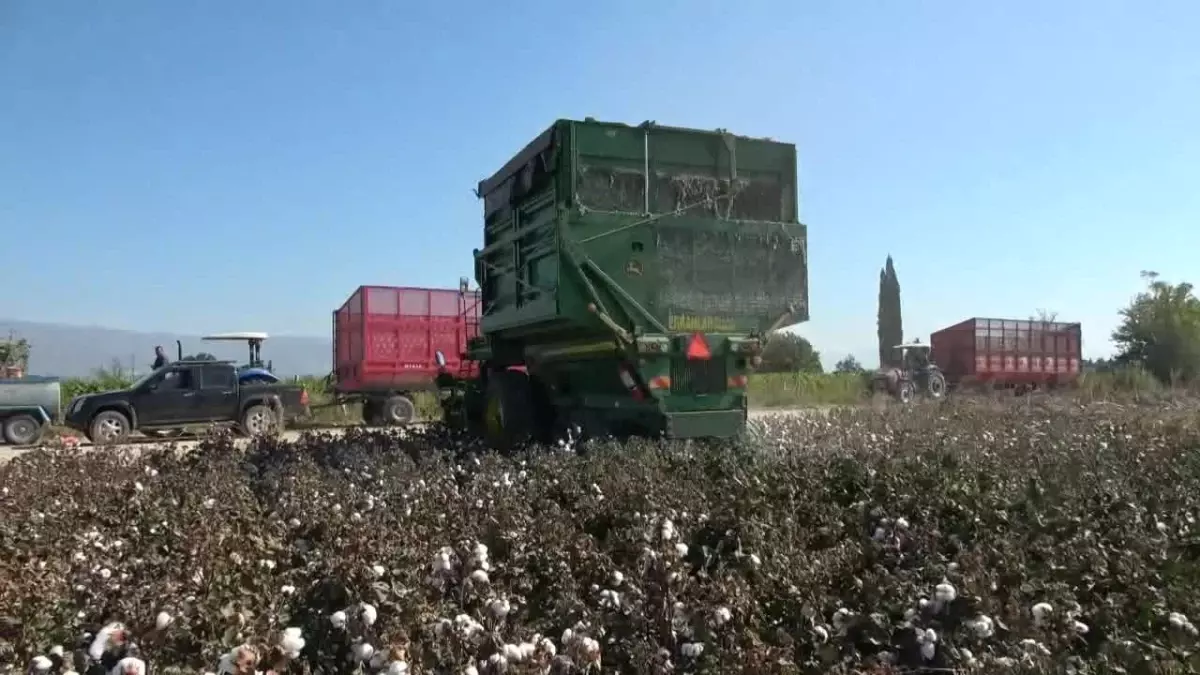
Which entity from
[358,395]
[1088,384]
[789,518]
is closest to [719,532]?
[789,518]

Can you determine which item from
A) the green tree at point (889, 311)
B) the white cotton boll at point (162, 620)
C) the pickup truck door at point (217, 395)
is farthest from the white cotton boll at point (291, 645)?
the green tree at point (889, 311)

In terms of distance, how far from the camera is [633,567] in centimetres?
376

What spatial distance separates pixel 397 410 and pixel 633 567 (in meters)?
16.4

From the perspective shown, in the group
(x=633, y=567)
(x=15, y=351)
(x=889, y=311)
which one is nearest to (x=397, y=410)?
(x=633, y=567)

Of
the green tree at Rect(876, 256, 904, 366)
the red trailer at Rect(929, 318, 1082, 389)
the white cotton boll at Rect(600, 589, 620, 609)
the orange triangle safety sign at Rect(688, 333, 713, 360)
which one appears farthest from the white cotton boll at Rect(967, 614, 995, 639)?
the green tree at Rect(876, 256, 904, 366)

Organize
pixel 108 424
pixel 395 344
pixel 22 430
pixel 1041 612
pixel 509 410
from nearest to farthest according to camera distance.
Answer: pixel 1041 612 → pixel 509 410 → pixel 108 424 → pixel 22 430 → pixel 395 344

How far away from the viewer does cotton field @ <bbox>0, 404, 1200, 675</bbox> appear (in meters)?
2.83

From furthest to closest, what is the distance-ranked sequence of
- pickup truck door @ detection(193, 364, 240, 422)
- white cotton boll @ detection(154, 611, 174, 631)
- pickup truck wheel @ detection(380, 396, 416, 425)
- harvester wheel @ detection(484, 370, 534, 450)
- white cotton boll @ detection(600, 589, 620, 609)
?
pickup truck wheel @ detection(380, 396, 416, 425), pickup truck door @ detection(193, 364, 240, 422), harvester wheel @ detection(484, 370, 534, 450), white cotton boll @ detection(600, 589, 620, 609), white cotton boll @ detection(154, 611, 174, 631)

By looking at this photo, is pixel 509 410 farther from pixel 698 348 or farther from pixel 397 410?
pixel 397 410

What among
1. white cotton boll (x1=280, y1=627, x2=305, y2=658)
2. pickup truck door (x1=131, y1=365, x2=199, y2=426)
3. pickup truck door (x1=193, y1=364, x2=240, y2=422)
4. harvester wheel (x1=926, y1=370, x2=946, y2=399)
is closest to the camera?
white cotton boll (x1=280, y1=627, x2=305, y2=658)

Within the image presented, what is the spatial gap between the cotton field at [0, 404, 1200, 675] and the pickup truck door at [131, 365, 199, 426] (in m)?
12.3

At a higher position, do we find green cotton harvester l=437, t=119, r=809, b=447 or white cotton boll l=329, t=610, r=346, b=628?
green cotton harvester l=437, t=119, r=809, b=447

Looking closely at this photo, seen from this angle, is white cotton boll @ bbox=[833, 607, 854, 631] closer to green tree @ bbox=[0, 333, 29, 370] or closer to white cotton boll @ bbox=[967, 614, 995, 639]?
white cotton boll @ bbox=[967, 614, 995, 639]

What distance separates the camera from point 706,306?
326 inches
